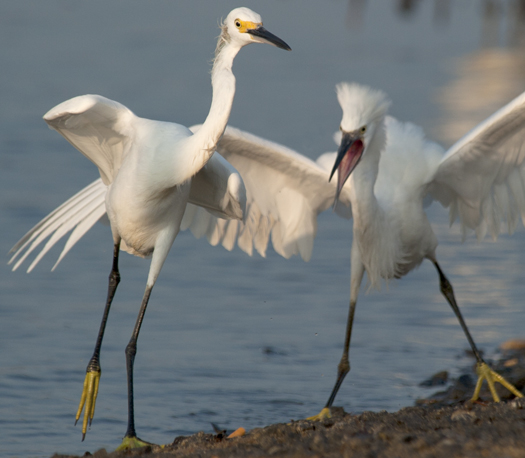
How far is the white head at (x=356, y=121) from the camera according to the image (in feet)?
19.3

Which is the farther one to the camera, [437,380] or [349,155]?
[437,380]

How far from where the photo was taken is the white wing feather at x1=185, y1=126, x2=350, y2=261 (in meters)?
6.64

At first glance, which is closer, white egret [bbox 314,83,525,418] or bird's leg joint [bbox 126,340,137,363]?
bird's leg joint [bbox 126,340,137,363]

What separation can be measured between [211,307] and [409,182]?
2760 mm

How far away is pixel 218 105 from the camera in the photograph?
5.02m

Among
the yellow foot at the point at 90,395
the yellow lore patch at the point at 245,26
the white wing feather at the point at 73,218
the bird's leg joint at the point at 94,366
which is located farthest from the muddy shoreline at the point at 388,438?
the yellow lore patch at the point at 245,26

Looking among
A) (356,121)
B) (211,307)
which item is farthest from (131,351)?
(211,307)

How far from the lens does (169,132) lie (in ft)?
18.2

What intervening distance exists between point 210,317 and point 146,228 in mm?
2867

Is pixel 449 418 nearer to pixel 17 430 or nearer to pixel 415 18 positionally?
pixel 17 430

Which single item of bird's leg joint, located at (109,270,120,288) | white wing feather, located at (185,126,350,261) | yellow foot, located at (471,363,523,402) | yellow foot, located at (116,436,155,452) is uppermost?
white wing feather, located at (185,126,350,261)

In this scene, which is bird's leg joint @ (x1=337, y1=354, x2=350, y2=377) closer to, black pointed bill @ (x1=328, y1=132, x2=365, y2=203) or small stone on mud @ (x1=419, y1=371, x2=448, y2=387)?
small stone on mud @ (x1=419, y1=371, x2=448, y2=387)

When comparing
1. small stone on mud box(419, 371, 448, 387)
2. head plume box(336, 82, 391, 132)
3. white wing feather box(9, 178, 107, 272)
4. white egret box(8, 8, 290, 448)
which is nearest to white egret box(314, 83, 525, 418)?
head plume box(336, 82, 391, 132)

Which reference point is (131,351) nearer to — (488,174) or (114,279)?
(114,279)
